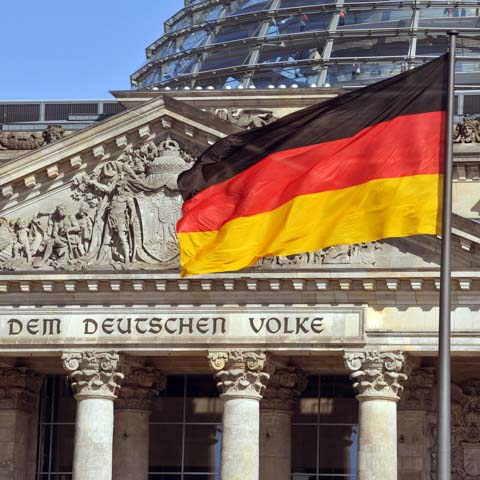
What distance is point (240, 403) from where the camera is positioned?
210 feet

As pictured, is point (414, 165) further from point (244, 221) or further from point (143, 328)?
point (143, 328)

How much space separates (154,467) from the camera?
7244 cm

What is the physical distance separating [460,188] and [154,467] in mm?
15183

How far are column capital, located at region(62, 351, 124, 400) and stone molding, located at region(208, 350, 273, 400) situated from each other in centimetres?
333

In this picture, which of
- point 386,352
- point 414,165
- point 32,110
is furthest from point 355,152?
point 32,110

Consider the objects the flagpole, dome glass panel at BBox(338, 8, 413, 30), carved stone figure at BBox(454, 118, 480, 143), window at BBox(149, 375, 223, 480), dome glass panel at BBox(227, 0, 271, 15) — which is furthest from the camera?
dome glass panel at BBox(227, 0, 271, 15)

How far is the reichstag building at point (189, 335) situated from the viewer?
6341cm

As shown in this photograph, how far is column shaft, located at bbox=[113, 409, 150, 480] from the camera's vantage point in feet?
226

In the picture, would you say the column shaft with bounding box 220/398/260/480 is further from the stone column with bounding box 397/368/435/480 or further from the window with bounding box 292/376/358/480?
the window with bounding box 292/376/358/480

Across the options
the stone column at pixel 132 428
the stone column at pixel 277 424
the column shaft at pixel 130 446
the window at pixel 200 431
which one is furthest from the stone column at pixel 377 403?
the column shaft at pixel 130 446

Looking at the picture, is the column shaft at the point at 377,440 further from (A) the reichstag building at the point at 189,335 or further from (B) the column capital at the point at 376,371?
(B) the column capital at the point at 376,371

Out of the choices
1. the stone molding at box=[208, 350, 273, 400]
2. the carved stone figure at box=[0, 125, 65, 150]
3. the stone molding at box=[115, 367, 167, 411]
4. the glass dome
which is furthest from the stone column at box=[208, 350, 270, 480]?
the glass dome

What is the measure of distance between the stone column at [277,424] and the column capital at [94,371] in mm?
5883

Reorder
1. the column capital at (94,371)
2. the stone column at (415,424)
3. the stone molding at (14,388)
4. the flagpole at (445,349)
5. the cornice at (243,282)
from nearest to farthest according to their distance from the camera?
the flagpole at (445,349), the cornice at (243,282), the column capital at (94,371), the stone column at (415,424), the stone molding at (14,388)
